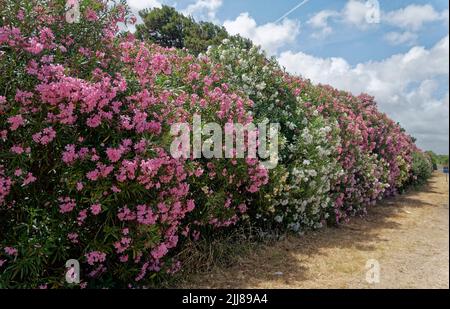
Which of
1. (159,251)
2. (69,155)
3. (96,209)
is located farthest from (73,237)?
(159,251)

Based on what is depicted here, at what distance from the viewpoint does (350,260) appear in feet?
23.0

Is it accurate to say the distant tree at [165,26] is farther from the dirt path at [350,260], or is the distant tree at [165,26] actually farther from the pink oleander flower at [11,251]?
the pink oleander flower at [11,251]

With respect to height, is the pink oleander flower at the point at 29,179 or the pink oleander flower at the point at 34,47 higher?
the pink oleander flower at the point at 34,47

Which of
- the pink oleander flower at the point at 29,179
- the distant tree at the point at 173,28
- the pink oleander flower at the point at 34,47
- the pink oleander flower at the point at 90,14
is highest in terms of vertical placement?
the distant tree at the point at 173,28

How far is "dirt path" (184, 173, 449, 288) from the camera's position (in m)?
5.83

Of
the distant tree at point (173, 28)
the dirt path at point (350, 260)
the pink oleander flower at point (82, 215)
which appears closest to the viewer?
the pink oleander flower at point (82, 215)

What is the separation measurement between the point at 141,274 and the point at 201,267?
1.19 metres

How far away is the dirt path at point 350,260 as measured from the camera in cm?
583

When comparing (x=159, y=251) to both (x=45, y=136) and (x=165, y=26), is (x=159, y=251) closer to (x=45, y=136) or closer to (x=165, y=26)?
(x=45, y=136)

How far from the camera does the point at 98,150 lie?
4500mm

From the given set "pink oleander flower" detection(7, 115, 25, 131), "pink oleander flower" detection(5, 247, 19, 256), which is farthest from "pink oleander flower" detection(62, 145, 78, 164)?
"pink oleander flower" detection(5, 247, 19, 256)

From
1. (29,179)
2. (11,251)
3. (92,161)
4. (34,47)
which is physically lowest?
(11,251)

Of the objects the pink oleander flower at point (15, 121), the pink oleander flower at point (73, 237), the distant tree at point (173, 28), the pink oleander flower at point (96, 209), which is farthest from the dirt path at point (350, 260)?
the distant tree at point (173, 28)
